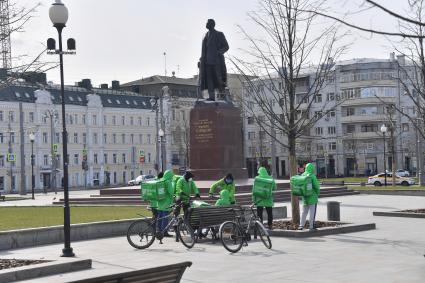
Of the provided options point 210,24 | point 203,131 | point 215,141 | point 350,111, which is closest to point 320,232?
point 215,141

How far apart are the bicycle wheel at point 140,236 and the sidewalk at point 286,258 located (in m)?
0.24

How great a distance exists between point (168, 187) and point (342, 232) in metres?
4.58

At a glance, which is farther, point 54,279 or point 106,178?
point 106,178

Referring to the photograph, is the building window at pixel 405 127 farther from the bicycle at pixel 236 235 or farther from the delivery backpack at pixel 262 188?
the bicycle at pixel 236 235

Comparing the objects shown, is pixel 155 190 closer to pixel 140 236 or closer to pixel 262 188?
pixel 140 236

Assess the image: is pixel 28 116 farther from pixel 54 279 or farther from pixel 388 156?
pixel 54 279

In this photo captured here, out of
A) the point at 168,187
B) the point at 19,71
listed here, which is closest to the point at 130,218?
the point at 168,187

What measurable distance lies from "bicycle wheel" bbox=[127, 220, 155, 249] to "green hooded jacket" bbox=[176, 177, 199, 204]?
135 cm

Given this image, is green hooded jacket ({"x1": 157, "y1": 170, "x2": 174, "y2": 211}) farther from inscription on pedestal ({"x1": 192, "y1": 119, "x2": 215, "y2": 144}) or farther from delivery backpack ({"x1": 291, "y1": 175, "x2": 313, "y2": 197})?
inscription on pedestal ({"x1": 192, "y1": 119, "x2": 215, "y2": 144})

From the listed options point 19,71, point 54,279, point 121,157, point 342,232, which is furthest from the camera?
point 121,157

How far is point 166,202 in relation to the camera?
17812 millimetres

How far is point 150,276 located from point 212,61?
2652 cm

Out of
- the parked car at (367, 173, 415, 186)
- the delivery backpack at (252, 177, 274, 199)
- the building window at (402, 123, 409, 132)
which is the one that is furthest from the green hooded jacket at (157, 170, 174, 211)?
the building window at (402, 123, 409, 132)

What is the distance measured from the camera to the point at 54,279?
1270 centimetres
